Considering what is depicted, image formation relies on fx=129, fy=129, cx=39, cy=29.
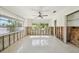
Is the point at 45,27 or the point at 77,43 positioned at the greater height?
the point at 45,27

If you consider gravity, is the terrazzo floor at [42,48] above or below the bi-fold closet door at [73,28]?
below

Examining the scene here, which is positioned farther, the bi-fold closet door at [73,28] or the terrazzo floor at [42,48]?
the bi-fold closet door at [73,28]

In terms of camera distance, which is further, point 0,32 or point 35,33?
point 35,33

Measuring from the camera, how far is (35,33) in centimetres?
1291

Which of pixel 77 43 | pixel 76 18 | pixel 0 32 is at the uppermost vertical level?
pixel 76 18

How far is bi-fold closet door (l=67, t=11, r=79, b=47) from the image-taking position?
6402 millimetres

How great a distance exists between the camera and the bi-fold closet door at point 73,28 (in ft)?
21.0

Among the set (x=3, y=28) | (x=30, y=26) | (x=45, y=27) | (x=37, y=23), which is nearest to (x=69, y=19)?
(x=3, y=28)

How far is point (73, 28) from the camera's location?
7.14 meters

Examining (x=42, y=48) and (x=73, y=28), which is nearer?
(x=42, y=48)

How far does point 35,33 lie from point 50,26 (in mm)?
1671

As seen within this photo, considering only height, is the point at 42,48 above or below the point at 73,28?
below
